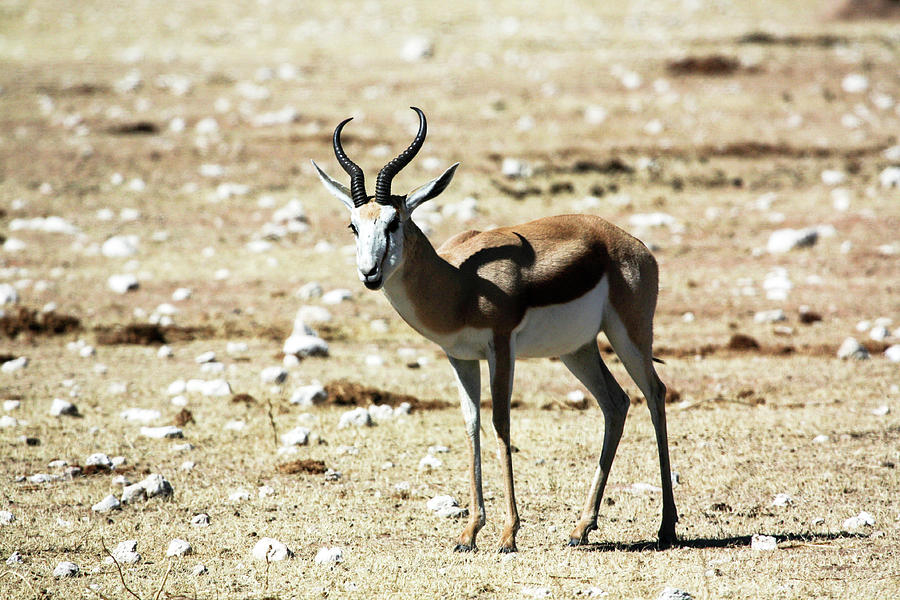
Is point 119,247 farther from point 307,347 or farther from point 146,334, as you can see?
point 307,347

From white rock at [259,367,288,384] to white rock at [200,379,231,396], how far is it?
17.1 inches

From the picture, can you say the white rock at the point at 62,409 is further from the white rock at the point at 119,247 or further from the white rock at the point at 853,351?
the white rock at the point at 853,351

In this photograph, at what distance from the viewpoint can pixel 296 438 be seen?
9.66 m

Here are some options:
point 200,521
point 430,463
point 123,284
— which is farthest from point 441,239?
point 200,521

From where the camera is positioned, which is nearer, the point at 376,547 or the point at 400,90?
the point at 376,547

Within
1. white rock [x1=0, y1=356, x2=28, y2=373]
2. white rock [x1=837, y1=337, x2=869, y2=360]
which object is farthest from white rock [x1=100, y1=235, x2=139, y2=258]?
white rock [x1=837, y1=337, x2=869, y2=360]

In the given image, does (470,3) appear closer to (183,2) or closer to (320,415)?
(183,2)

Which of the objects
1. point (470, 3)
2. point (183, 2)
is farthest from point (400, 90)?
point (183, 2)

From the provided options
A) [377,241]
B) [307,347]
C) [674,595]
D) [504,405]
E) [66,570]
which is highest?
[377,241]

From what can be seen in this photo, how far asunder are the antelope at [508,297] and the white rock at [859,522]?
3.90 feet

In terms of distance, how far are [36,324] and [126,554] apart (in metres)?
7.35

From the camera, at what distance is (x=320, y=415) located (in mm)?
10531

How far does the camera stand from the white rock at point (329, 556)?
6.82 meters

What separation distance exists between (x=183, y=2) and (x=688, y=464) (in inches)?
1326
